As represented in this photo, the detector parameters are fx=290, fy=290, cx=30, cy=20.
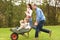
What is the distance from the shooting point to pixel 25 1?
24453mm

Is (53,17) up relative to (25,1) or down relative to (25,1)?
down

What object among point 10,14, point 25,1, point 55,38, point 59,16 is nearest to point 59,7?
point 59,16

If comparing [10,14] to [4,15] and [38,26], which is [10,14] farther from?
[38,26]

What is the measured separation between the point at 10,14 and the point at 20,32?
394 inches

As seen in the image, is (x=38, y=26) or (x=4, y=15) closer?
(x=38, y=26)

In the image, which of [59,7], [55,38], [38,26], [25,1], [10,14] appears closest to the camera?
[38,26]

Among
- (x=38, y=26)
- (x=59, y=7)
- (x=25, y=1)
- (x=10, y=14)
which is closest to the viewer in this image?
(x=38, y=26)

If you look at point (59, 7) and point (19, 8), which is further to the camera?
point (59, 7)

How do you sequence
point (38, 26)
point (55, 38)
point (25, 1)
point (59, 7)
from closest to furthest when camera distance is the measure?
point (38, 26) → point (55, 38) → point (25, 1) → point (59, 7)

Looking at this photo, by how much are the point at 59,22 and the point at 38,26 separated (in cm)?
1284

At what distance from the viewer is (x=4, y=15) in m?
23.2

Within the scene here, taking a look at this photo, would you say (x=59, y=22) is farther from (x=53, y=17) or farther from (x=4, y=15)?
(x=4, y=15)

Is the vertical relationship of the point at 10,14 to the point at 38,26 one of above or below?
below

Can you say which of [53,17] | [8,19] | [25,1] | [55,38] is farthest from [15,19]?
[55,38]
